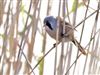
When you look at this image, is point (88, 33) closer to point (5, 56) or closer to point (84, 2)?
point (84, 2)

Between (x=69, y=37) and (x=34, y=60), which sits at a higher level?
(x=69, y=37)

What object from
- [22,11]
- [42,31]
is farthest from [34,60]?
[22,11]

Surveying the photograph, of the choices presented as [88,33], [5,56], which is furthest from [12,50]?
[88,33]

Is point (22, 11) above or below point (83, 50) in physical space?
above

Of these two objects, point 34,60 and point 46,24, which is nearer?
point 34,60

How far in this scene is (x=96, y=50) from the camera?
1.57 meters

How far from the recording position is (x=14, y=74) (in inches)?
58.3

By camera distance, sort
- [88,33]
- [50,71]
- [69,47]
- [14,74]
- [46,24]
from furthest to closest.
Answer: [88,33]
[50,71]
[46,24]
[69,47]
[14,74]

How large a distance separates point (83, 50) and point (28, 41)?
0.27 meters

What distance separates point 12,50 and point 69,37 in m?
0.33

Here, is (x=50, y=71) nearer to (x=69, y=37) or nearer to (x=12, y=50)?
(x=69, y=37)

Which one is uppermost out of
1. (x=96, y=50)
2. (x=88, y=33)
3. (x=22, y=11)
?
(x=22, y=11)

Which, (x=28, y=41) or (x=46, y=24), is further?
(x=46, y=24)

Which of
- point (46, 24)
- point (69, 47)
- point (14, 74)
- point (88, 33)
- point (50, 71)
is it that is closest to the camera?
point (14, 74)
